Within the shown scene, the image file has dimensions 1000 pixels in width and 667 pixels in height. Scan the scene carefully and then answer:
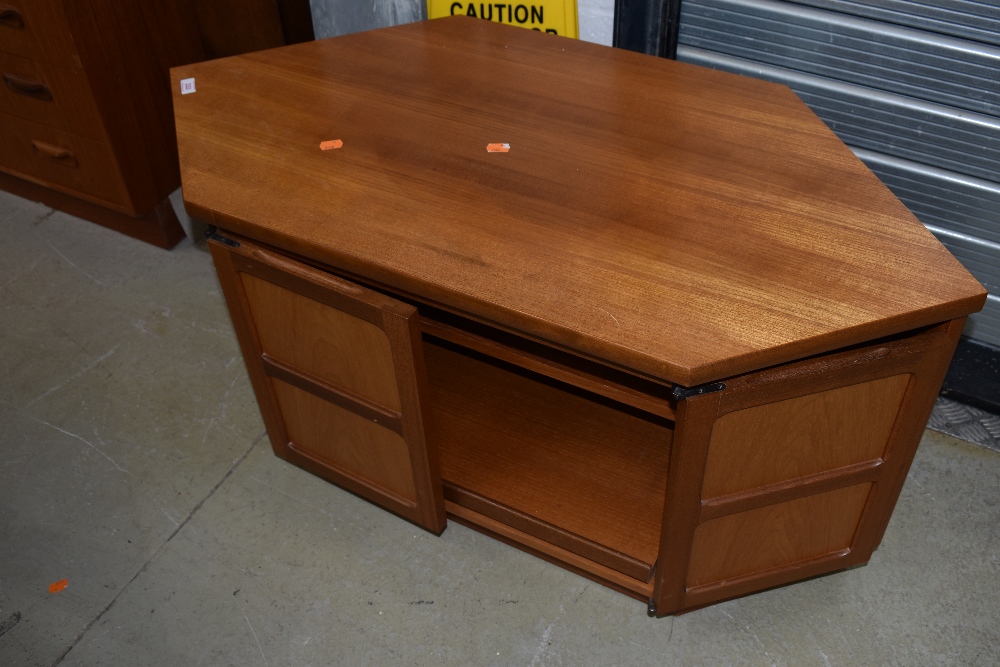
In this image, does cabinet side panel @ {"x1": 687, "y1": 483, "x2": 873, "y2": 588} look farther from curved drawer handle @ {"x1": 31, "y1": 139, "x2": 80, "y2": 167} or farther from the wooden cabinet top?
curved drawer handle @ {"x1": 31, "y1": 139, "x2": 80, "y2": 167}

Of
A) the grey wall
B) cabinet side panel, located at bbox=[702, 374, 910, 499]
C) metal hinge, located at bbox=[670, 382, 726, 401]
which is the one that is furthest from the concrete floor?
the grey wall

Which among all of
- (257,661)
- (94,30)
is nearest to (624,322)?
(257,661)

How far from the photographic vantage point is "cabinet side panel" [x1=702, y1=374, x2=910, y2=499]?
128cm

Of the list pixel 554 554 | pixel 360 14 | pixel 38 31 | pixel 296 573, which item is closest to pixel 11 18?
pixel 38 31

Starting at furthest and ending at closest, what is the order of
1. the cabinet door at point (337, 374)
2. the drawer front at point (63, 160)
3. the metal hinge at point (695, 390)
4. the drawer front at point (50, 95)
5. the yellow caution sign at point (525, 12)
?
the drawer front at point (63, 160) → the drawer front at point (50, 95) → the yellow caution sign at point (525, 12) → the cabinet door at point (337, 374) → the metal hinge at point (695, 390)

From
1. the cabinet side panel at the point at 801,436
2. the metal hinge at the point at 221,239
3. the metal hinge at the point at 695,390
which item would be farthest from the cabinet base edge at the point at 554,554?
the metal hinge at the point at 221,239

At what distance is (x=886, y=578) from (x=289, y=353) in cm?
116

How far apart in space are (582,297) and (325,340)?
0.46m

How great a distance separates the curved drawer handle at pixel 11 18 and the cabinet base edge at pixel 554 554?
1.52m

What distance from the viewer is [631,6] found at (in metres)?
1.90

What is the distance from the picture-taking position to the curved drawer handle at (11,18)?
2.10 metres

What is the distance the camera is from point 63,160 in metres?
2.37

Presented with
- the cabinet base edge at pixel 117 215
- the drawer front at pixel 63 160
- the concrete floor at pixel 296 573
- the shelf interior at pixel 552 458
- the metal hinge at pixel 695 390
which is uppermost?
the metal hinge at pixel 695 390

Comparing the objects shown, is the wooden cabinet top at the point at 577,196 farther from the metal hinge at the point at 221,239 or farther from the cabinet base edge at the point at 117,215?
the cabinet base edge at the point at 117,215
